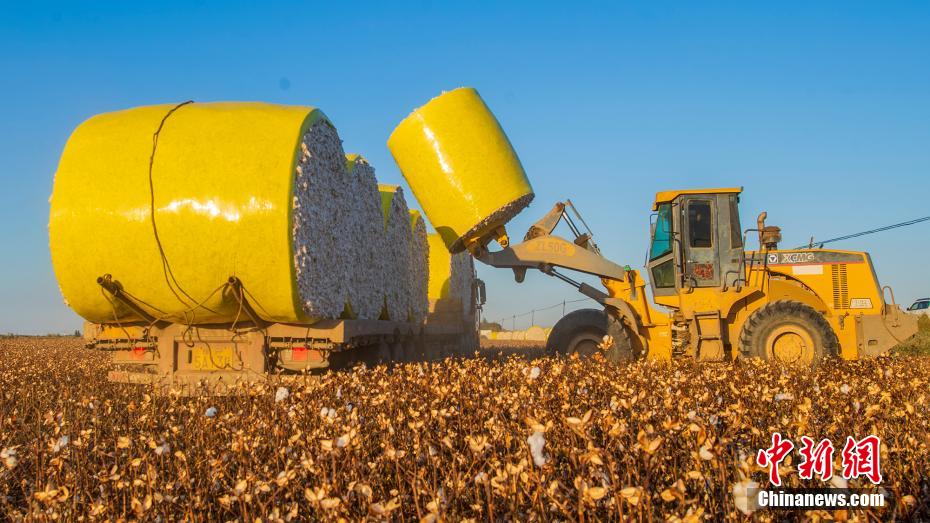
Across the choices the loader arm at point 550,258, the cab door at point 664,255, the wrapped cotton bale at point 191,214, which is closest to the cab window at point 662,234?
the cab door at point 664,255

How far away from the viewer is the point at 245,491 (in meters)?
2.84

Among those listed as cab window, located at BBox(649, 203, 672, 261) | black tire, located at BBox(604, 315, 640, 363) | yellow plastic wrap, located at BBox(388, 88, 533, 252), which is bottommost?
black tire, located at BBox(604, 315, 640, 363)

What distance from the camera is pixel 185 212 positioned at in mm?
6723

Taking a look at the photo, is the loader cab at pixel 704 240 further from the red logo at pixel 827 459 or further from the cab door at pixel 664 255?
the red logo at pixel 827 459

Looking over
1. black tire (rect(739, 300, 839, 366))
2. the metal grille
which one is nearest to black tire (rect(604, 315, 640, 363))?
black tire (rect(739, 300, 839, 366))

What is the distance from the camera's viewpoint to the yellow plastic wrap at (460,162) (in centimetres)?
915

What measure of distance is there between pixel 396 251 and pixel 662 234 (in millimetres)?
4224

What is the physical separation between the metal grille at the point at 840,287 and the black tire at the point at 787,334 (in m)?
1.15

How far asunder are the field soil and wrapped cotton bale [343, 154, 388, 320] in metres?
2.32

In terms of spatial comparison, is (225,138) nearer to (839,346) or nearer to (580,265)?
(580,265)

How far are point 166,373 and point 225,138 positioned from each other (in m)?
2.53

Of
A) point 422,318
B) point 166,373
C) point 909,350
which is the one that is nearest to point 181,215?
point 166,373

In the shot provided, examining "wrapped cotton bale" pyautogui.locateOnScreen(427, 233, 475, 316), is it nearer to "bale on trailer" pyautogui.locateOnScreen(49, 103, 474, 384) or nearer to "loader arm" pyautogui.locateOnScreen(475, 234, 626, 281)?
"loader arm" pyautogui.locateOnScreen(475, 234, 626, 281)

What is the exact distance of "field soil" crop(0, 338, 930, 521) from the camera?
2.61m
